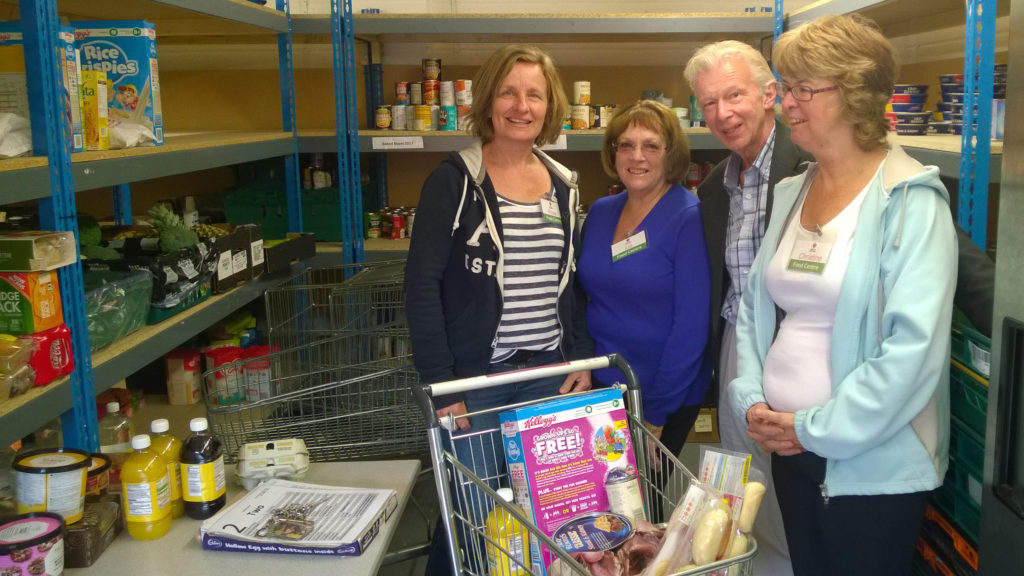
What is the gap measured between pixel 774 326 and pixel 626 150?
0.74 m

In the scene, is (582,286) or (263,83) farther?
(263,83)

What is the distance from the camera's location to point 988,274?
5.49ft

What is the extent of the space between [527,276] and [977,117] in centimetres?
129

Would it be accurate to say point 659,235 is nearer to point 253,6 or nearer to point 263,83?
point 253,6

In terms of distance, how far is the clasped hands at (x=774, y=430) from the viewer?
1769mm

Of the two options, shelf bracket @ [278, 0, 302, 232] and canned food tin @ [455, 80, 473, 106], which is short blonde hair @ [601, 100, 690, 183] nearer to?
canned food tin @ [455, 80, 473, 106]

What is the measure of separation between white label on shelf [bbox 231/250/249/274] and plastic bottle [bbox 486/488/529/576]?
85.4 inches

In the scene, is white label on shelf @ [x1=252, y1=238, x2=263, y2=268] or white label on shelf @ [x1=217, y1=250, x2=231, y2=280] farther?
white label on shelf @ [x1=252, y1=238, x2=263, y2=268]

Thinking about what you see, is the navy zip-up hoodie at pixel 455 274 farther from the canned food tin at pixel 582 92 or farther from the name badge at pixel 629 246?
the canned food tin at pixel 582 92

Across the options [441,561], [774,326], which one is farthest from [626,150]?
[441,561]

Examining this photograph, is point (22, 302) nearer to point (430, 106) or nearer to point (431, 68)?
point (430, 106)

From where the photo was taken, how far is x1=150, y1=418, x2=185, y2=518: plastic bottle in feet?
5.87

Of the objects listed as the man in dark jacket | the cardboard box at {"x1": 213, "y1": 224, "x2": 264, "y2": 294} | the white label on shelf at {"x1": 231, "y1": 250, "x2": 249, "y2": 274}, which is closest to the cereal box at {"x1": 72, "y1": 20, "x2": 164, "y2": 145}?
the cardboard box at {"x1": 213, "y1": 224, "x2": 264, "y2": 294}

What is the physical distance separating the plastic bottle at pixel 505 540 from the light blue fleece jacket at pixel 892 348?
61 cm
